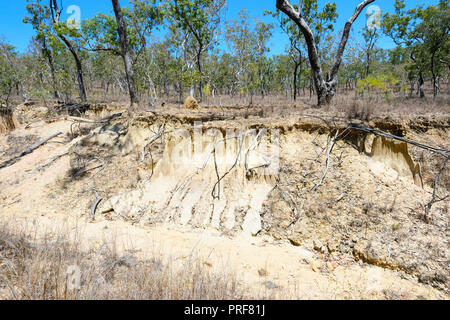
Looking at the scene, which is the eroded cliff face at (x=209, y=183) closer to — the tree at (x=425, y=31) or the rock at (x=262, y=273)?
the rock at (x=262, y=273)

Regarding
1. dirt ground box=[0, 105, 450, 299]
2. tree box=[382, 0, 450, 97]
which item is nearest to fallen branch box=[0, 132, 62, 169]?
dirt ground box=[0, 105, 450, 299]

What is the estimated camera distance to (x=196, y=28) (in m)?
14.3

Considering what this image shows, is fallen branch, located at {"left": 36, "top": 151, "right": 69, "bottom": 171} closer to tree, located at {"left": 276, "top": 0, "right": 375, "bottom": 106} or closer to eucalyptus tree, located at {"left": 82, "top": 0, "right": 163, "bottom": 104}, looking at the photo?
eucalyptus tree, located at {"left": 82, "top": 0, "right": 163, "bottom": 104}

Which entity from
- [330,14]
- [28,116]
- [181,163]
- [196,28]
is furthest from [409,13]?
[28,116]

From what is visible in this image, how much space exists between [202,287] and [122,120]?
6655 millimetres

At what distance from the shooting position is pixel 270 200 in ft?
14.9

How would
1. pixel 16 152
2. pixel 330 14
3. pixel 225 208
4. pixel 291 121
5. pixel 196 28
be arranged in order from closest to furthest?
pixel 225 208, pixel 291 121, pixel 16 152, pixel 330 14, pixel 196 28

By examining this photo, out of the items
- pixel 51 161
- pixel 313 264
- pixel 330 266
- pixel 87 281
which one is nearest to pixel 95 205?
pixel 51 161

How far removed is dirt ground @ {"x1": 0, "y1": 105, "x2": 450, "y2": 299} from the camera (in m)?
3.20

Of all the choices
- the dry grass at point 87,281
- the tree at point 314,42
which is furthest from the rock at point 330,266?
the tree at point 314,42

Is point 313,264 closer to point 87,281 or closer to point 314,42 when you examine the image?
point 87,281

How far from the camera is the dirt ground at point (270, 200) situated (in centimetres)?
320
